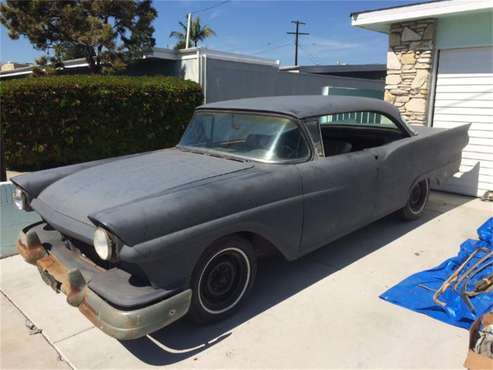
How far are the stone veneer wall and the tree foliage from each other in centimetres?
888

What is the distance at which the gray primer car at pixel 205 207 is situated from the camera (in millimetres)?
2463

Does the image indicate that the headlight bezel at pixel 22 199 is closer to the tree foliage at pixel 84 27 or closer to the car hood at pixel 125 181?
the car hood at pixel 125 181

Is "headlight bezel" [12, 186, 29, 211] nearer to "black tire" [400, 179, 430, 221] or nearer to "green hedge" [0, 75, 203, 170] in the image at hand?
"black tire" [400, 179, 430, 221]

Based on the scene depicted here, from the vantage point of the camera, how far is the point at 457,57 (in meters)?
6.57

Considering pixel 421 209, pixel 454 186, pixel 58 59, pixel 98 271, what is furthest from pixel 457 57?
pixel 58 59

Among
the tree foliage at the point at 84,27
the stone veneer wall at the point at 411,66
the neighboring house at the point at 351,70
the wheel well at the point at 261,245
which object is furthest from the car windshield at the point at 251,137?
the neighboring house at the point at 351,70

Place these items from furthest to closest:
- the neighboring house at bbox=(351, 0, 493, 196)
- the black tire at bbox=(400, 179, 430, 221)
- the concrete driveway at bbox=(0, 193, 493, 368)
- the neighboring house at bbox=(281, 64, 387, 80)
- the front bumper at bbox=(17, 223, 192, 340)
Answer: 1. the neighboring house at bbox=(281, 64, 387, 80)
2. the neighboring house at bbox=(351, 0, 493, 196)
3. the black tire at bbox=(400, 179, 430, 221)
4. the concrete driveway at bbox=(0, 193, 493, 368)
5. the front bumper at bbox=(17, 223, 192, 340)

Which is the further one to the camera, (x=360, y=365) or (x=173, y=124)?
(x=173, y=124)

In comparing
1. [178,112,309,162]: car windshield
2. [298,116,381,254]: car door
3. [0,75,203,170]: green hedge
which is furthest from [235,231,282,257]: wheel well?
[0,75,203,170]: green hedge

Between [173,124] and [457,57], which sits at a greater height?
[457,57]

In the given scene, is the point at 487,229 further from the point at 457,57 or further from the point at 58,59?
the point at 58,59

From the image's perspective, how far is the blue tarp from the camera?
3051 mm

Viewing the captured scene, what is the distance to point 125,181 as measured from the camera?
10.2 feet

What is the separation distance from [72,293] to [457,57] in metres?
6.57
